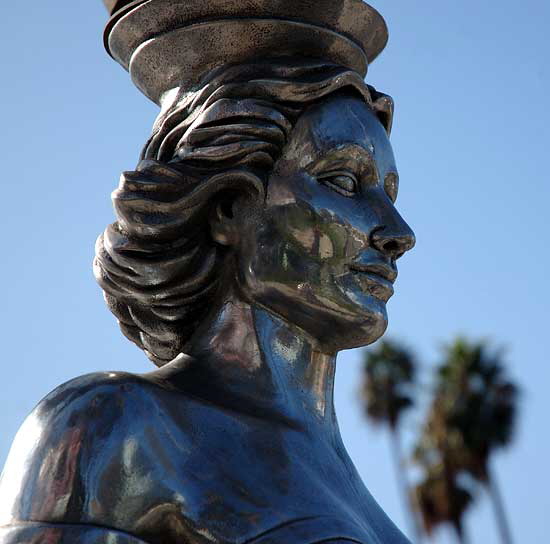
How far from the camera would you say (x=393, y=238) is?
14.7 feet

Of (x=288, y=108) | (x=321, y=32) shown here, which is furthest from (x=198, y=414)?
(x=321, y=32)

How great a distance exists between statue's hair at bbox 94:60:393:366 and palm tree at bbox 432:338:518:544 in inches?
1343

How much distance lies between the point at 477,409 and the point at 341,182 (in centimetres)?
3492

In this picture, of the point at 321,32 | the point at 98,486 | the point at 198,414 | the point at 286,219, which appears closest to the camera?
the point at 98,486

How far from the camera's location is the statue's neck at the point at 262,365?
441 centimetres

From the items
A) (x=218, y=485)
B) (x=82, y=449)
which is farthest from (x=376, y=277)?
(x=82, y=449)

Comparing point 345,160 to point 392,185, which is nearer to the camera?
point 345,160

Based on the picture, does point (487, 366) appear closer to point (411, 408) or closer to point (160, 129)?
point (411, 408)

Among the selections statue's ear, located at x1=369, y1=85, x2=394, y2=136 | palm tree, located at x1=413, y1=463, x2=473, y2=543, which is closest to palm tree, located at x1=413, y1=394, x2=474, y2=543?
palm tree, located at x1=413, y1=463, x2=473, y2=543

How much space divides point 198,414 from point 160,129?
1152 millimetres

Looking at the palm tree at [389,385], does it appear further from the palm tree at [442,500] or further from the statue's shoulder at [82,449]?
the statue's shoulder at [82,449]

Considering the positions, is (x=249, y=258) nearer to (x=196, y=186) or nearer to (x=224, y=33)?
(x=196, y=186)

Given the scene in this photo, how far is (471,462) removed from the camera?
38.3 metres

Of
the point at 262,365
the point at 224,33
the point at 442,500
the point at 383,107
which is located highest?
the point at 224,33
